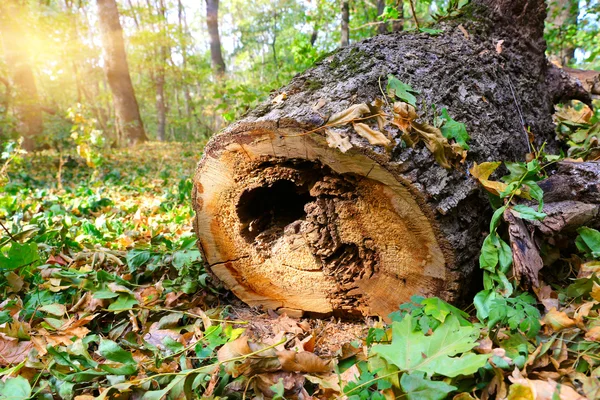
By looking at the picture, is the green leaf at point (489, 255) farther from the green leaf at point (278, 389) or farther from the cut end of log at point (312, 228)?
the green leaf at point (278, 389)

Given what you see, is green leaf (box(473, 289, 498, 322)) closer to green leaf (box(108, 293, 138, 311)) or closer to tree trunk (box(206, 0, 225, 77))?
green leaf (box(108, 293, 138, 311))

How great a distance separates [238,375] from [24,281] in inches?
55.3

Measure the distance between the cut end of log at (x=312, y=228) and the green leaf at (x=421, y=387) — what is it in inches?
20.8

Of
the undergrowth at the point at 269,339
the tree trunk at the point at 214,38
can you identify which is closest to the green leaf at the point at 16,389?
the undergrowth at the point at 269,339

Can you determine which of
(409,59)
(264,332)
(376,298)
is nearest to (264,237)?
(264,332)

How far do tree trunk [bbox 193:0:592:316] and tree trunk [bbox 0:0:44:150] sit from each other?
6575 millimetres

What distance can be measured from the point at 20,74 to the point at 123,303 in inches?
279

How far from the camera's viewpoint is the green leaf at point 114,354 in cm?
144

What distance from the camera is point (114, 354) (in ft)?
4.75

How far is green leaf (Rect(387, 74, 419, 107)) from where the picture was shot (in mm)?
1711

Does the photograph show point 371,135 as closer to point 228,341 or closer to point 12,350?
point 228,341

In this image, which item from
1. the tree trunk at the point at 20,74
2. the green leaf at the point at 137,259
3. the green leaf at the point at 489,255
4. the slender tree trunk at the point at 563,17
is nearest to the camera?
the green leaf at the point at 489,255

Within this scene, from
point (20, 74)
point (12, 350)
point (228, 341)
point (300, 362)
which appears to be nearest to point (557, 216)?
point (300, 362)

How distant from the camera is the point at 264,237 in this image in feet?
6.27
